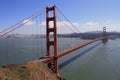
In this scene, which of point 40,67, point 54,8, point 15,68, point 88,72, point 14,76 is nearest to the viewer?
point 14,76

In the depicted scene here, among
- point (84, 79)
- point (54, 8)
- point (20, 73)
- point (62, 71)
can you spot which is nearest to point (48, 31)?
point (54, 8)

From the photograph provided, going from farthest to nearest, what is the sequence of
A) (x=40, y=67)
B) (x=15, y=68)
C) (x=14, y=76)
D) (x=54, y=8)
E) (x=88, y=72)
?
1. (x=88, y=72)
2. (x=54, y=8)
3. (x=40, y=67)
4. (x=15, y=68)
5. (x=14, y=76)

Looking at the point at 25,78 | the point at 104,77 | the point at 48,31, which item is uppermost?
the point at 48,31

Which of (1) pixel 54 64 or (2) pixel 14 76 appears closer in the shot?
(2) pixel 14 76

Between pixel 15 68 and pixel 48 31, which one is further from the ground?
pixel 48 31

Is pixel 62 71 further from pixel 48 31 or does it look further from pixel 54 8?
pixel 54 8

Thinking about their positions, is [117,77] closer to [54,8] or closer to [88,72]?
[88,72]

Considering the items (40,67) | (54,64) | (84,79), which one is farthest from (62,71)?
(40,67)
